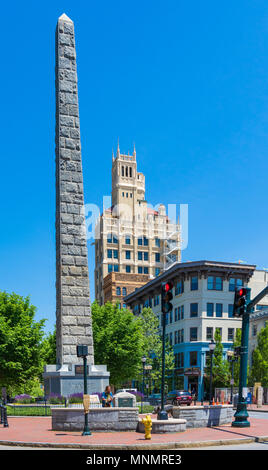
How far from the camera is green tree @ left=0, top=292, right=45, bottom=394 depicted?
155 feet

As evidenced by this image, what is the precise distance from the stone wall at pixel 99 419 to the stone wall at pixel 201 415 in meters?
2.00

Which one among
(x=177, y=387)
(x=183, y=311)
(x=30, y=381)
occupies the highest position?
(x=183, y=311)

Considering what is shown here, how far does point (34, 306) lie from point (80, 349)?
114 feet

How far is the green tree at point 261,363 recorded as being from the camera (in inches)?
2435

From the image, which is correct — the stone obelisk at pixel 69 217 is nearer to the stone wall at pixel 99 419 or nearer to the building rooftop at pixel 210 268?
the stone wall at pixel 99 419

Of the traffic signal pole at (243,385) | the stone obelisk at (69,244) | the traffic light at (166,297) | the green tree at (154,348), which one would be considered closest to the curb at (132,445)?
the traffic light at (166,297)

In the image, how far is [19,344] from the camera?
158 ft

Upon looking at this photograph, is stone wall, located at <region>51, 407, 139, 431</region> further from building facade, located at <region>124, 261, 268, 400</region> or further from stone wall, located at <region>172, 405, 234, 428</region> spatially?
building facade, located at <region>124, 261, 268, 400</region>

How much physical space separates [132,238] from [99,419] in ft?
382

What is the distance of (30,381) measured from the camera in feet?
168

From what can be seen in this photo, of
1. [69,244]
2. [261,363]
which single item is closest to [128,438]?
[69,244]
